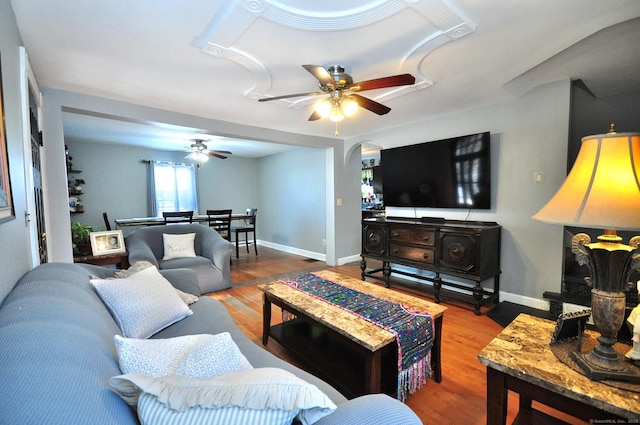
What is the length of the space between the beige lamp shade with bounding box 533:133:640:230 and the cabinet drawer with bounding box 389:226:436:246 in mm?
2251

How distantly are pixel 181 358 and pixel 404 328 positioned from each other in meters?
1.15

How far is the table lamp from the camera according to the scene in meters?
0.90

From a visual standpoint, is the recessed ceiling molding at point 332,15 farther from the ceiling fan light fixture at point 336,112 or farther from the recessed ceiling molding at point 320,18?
the ceiling fan light fixture at point 336,112

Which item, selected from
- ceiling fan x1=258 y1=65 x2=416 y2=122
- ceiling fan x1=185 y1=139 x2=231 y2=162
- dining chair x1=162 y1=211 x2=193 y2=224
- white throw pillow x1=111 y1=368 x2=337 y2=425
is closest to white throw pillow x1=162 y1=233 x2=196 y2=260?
dining chair x1=162 y1=211 x2=193 y2=224

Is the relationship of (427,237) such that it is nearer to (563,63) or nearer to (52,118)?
(563,63)

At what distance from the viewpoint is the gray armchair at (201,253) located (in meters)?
3.37

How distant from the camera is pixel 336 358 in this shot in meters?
1.83

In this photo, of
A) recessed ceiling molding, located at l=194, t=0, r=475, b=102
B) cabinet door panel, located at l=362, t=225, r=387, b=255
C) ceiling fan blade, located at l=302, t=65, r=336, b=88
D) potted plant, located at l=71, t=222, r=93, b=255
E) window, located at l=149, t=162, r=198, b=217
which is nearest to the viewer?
recessed ceiling molding, located at l=194, t=0, r=475, b=102

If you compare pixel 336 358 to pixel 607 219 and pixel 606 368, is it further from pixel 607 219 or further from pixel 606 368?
pixel 607 219

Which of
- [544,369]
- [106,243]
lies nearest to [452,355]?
[544,369]

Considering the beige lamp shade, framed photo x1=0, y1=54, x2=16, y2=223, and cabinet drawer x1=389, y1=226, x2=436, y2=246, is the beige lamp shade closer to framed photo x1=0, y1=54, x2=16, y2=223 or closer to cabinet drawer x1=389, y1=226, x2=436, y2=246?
framed photo x1=0, y1=54, x2=16, y2=223

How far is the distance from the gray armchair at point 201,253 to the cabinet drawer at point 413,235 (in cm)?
218

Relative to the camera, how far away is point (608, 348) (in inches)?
38.5

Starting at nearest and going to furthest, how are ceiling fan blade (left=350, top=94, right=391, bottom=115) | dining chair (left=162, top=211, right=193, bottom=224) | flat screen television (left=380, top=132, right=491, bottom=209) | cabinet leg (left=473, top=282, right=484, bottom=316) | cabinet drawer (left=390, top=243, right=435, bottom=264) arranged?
ceiling fan blade (left=350, top=94, right=391, bottom=115) → cabinet leg (left=473, top=282, right=484, bottom=316) → flat screen television (left=380, top=132, right=491, bottom=209) → cabinet drawer (left=390, top=243, right=435, bottom=264) → dining chair (left=162, top=211, right=193, bottom=224)
